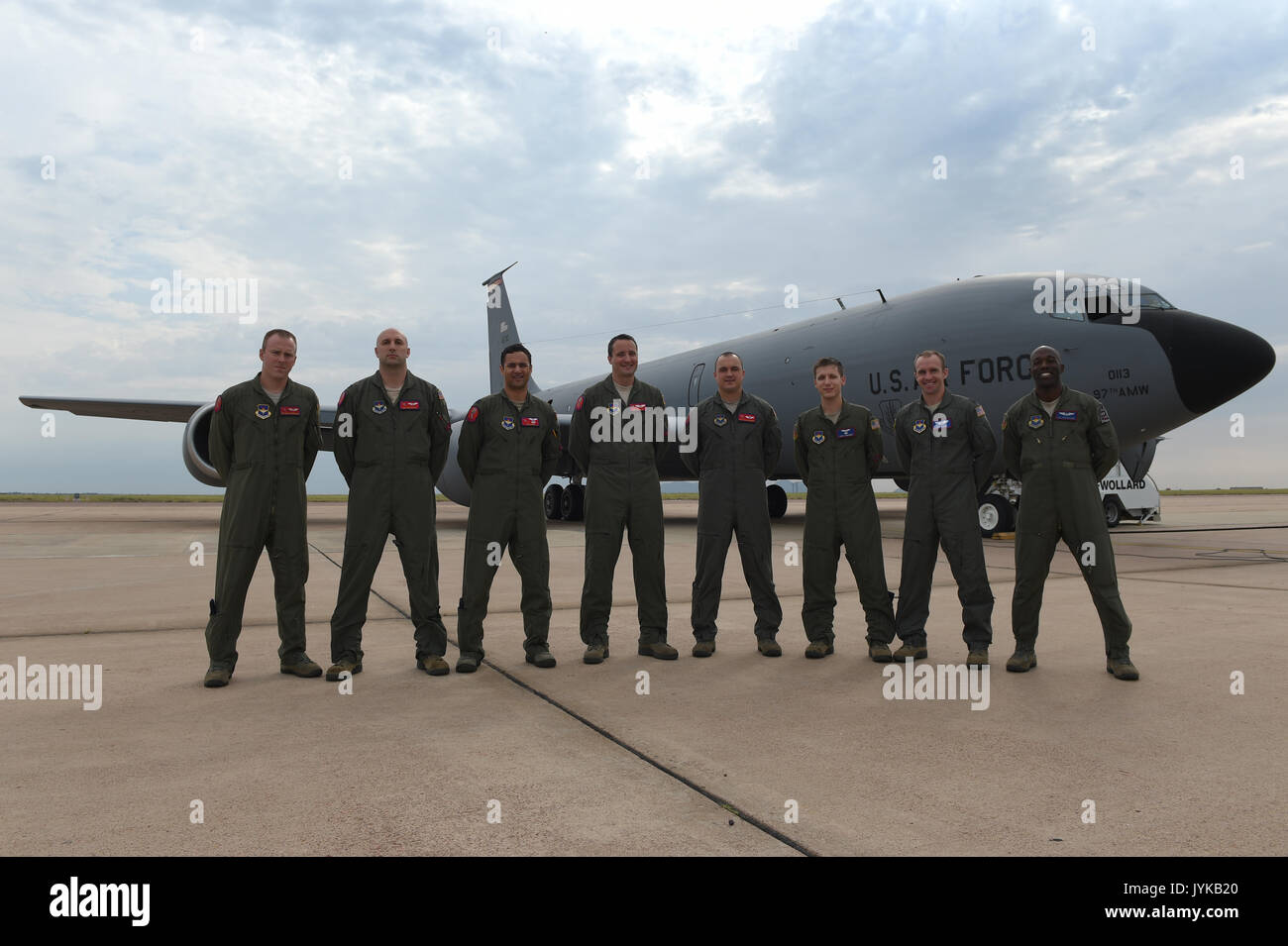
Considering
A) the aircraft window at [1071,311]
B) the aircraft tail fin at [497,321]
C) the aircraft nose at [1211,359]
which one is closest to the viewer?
the aircraft nose at [1211,359]

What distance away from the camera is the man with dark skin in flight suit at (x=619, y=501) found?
15.2 feet

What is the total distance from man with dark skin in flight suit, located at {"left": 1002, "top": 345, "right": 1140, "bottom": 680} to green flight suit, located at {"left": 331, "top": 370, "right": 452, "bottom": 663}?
3063 millimetres

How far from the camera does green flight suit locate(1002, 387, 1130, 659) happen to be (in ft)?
13.7

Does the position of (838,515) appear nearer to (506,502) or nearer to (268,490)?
(506,502)

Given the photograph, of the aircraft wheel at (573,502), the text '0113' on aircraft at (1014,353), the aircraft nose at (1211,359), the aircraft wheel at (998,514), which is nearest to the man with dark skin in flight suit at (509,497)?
the text '0113' on aircraft at (1014,353)

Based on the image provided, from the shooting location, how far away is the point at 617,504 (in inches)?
185

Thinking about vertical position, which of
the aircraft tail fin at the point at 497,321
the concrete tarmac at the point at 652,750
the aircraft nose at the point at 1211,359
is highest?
the aircraft tail fin at the point at 497,321

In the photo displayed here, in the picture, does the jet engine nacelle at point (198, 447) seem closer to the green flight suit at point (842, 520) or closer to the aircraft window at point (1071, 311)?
the green flight suit at point (842, 520)

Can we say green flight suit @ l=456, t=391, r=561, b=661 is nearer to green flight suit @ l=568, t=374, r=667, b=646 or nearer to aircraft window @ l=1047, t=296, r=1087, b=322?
green flight suit @ l=568, t=374, r=667, b=646

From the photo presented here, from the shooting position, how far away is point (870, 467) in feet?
15.4

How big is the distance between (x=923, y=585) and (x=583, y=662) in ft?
6.32

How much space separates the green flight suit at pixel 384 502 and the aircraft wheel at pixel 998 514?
8.41m

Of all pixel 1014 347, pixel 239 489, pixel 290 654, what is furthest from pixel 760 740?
pixel 1014 347

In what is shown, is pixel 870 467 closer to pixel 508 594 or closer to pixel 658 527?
pixel 658 527
